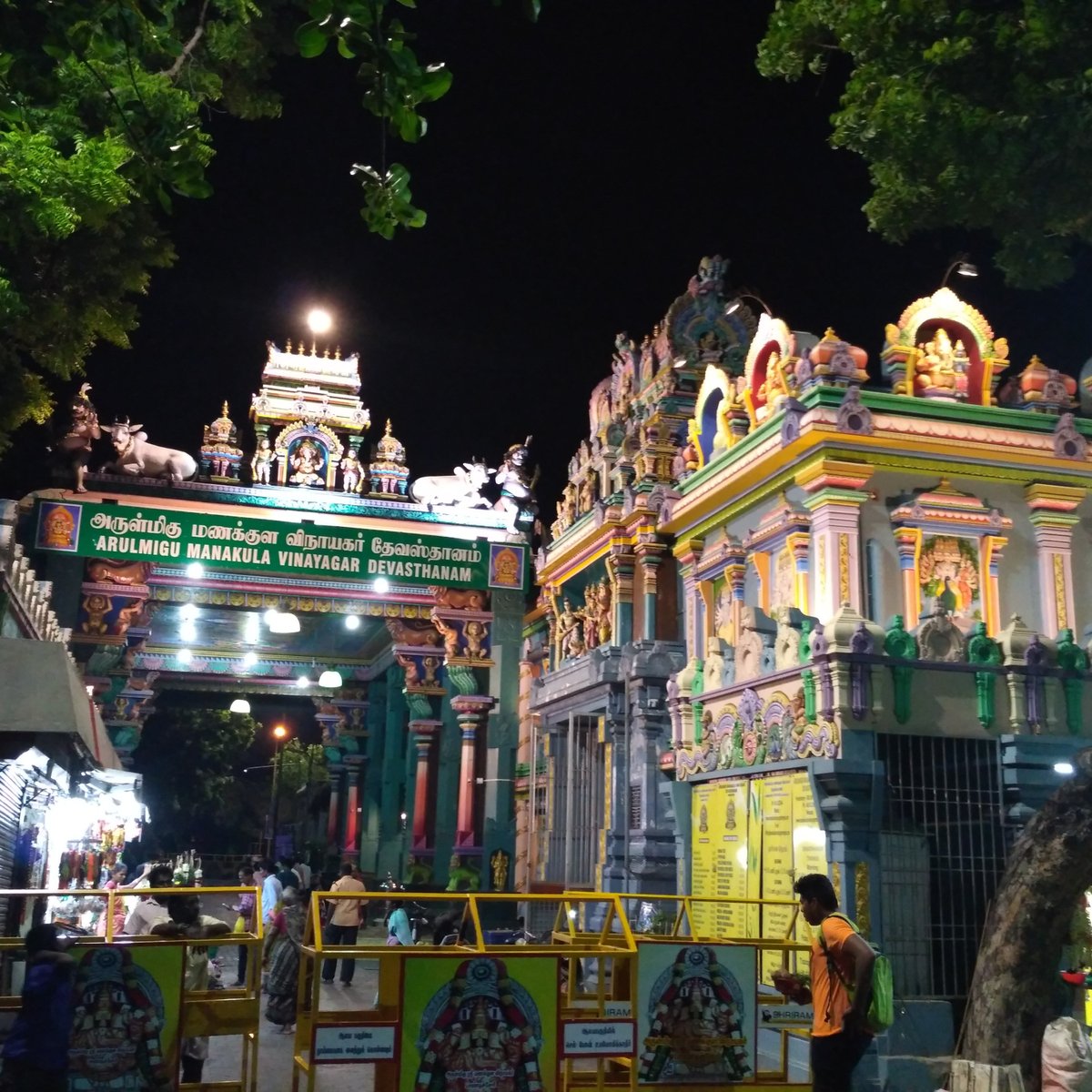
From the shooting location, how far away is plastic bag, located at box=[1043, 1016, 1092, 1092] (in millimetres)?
8805

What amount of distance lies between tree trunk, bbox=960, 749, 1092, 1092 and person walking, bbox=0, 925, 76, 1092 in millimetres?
5731

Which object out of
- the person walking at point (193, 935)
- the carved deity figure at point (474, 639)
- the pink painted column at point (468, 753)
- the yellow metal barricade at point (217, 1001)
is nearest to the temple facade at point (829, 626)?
the pink painted column at point (468, 753)

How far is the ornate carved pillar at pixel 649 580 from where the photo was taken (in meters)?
18.3

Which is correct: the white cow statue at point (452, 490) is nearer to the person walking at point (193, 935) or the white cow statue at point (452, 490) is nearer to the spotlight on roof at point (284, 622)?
the spotlight on roof at point (284, 622)

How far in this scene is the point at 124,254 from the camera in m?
11.9

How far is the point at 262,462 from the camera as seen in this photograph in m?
→ 25.2

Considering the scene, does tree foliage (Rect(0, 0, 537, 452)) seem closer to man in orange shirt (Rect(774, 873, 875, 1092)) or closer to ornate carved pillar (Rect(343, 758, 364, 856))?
man in orange shirt (Rect(774, 873, 875, 1092))

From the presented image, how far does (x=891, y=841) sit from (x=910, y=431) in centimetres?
487

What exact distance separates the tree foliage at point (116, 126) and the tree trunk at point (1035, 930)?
18.7 feet

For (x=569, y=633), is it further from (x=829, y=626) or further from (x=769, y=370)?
(x=829, y=626)

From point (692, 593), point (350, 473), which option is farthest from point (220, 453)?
point (692, 593)

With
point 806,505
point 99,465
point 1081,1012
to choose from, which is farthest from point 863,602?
point 99,465

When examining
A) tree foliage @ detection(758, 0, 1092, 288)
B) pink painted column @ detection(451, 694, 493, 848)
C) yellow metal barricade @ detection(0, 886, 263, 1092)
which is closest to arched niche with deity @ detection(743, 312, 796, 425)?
tree foliage @ detection(758, 0, 1092, 288)

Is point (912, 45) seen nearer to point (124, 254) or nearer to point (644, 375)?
point (124, 254)
